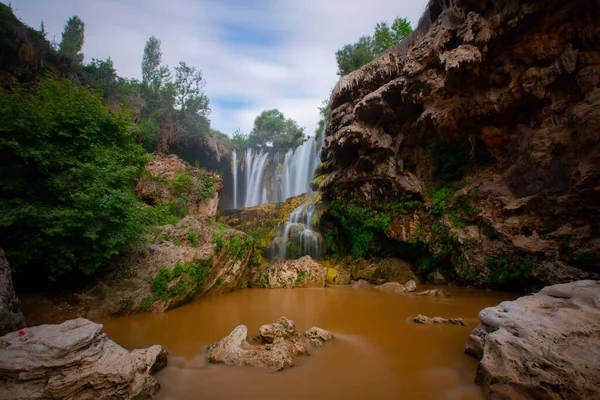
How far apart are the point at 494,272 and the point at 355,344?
6253 mm

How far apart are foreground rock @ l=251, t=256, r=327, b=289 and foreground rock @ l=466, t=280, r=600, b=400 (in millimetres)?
7441

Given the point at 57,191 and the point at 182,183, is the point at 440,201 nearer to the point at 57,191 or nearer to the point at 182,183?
the point at 57,191

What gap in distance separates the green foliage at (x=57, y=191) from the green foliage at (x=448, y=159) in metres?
11.1

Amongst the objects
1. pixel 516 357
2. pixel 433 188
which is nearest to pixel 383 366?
pixel 516 357

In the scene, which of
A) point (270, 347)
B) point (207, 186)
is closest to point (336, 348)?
point (270, 347)

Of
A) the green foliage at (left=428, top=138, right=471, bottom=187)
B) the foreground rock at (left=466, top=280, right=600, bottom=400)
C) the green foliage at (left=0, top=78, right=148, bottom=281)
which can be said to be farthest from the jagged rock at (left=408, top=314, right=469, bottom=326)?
the green foliage at (left=428, top=138, right=471, bottom=187)

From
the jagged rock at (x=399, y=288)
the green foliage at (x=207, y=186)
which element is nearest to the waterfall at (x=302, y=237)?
the green foliage at (x=207, y=186)

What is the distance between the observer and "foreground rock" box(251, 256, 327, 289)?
10.7 meters

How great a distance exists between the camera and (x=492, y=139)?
9656 mm

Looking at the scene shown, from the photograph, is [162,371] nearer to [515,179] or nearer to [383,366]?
[383,366]

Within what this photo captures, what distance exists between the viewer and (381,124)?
12.4m

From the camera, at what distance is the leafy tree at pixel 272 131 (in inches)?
1357

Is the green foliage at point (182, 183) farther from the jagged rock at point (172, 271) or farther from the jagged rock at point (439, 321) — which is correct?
the jagged rock at point (439, 321)

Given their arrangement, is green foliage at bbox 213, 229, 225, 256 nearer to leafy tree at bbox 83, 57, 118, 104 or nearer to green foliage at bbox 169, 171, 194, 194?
green foliage at bbox 169, 171, 194, 194
